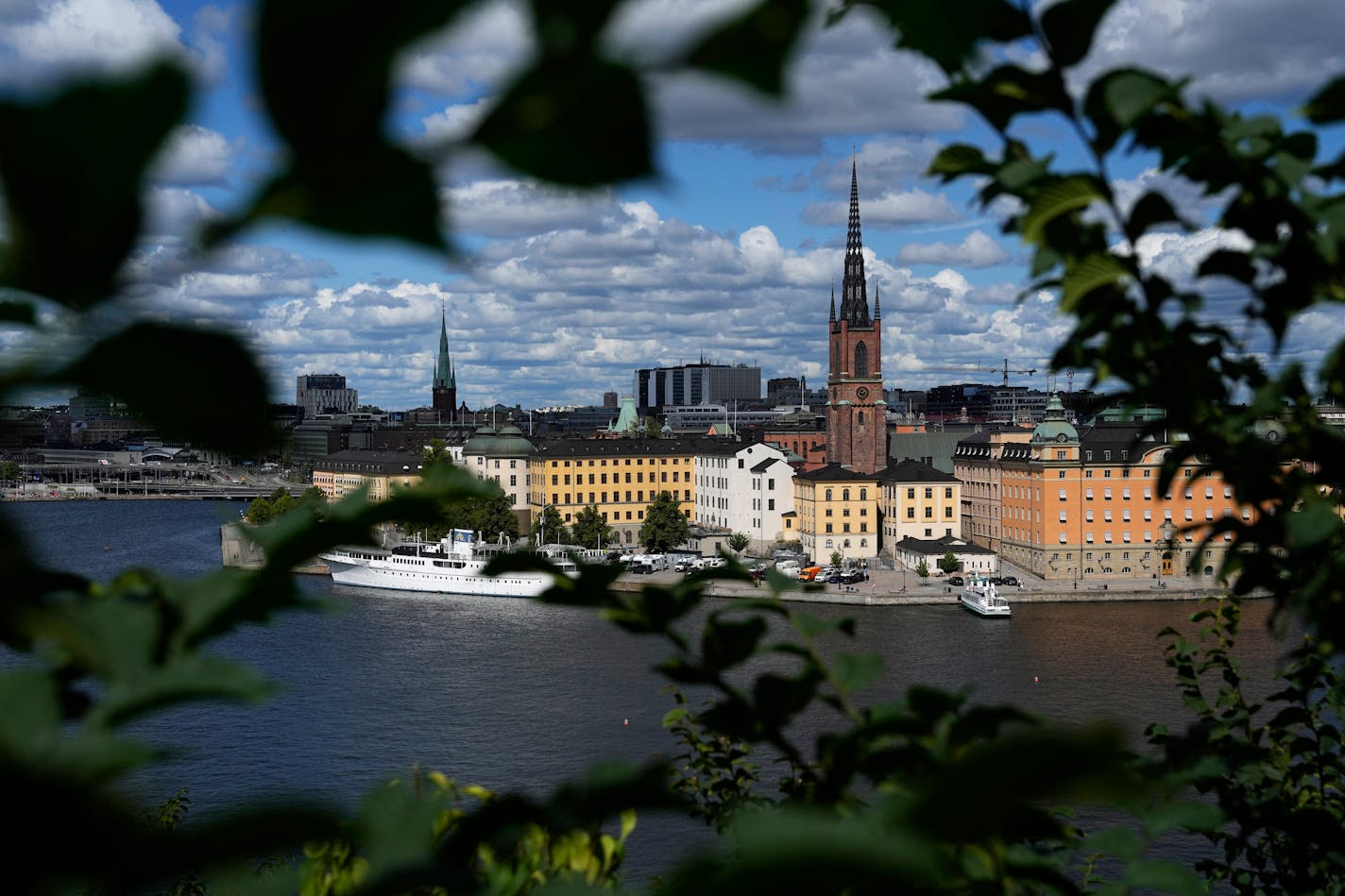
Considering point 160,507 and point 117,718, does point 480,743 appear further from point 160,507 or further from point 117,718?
point 160,507

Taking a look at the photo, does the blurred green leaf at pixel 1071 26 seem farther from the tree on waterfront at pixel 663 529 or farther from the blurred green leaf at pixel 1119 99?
the tree on waterfront at pixel 663 529

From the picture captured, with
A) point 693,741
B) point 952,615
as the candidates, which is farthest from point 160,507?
point 693,741

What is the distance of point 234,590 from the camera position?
593 mm

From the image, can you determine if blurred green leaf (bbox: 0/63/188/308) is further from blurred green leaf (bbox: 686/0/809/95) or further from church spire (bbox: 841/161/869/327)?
church spire (bbox: 841/161/869/327)

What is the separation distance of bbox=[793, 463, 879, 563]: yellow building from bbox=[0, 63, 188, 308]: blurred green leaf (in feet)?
137

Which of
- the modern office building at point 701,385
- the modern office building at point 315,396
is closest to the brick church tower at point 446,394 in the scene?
the modern office building at point 701,385

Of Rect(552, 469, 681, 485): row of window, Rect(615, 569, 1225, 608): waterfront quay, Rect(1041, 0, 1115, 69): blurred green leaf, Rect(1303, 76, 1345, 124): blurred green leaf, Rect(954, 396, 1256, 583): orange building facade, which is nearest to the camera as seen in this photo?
Rect(1041, 0, 1115, 69): blurred green leaf

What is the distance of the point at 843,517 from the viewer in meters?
41.9

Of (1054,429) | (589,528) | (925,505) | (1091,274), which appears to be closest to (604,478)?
(589,528)

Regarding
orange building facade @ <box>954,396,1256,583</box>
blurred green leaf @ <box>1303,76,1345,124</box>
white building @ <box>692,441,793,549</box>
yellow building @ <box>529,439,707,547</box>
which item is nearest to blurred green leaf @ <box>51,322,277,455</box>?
blurred green leaf @ <box>1303,76,1345,124</box>

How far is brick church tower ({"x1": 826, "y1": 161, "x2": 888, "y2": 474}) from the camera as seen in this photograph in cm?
5219

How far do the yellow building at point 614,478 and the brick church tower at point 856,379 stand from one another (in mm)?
6751

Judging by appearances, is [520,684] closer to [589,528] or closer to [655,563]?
[655,563]

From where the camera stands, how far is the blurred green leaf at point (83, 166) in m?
0.32
